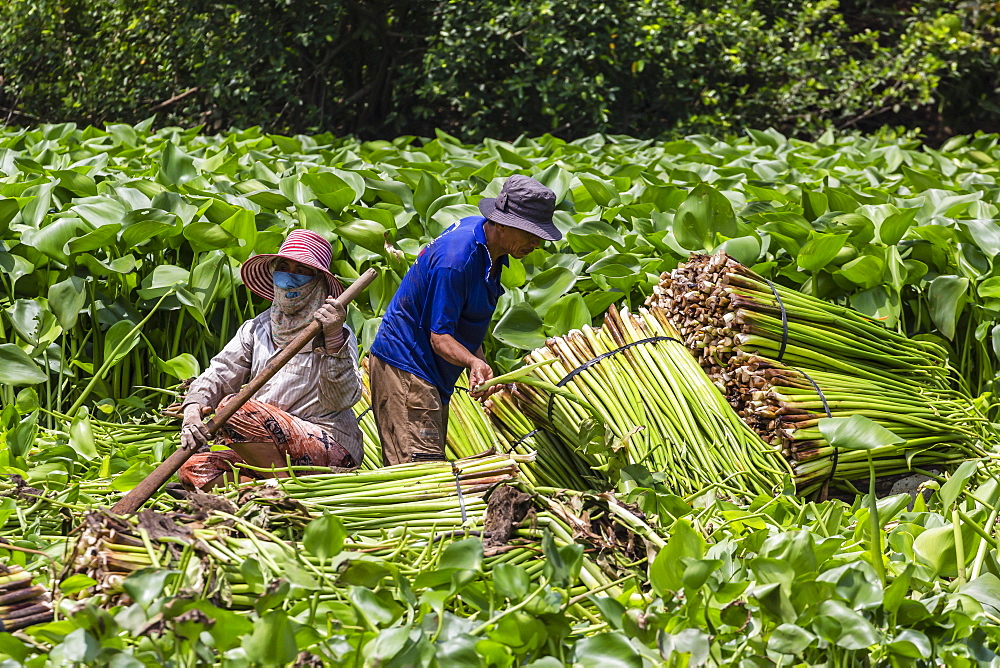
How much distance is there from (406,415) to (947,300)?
2.19m

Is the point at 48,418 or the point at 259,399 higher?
the point at 259,399

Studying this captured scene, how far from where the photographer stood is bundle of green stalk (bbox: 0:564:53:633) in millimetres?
1878

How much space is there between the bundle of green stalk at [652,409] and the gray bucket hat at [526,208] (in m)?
0.46

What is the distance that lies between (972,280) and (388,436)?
94.2 inches

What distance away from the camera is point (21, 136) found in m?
6.29

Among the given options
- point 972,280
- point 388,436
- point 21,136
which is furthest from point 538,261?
Answer: point 21,136

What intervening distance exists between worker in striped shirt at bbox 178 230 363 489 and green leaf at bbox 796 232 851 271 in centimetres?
183

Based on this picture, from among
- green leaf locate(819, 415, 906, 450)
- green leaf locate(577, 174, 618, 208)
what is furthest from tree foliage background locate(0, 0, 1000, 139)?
green leaf locate(819, 415, 906, 450)

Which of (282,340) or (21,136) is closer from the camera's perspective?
(282,340)

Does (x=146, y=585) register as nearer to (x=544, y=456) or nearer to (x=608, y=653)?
(x=608, y=653)

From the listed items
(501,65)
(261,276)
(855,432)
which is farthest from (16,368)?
(501,65)

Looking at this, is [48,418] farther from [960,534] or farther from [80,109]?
[80,109]

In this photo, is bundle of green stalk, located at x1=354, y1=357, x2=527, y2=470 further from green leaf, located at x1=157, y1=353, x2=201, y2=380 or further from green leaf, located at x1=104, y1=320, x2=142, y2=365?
green leaf, located at x1=104, y1=320, x2=142, y2=365

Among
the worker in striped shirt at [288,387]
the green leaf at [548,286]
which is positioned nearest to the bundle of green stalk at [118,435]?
the worker in striped shirt at [288,387]
